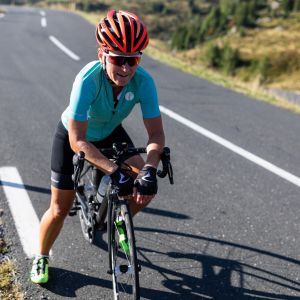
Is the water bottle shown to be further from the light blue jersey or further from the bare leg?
the light blue jersey

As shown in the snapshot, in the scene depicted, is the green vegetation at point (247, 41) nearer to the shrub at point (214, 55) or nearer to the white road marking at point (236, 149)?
the shrub at point (214, 55)

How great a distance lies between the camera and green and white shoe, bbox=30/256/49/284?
3604mm

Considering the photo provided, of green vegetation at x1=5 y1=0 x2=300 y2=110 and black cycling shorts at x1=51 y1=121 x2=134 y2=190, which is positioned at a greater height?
black cycling shorts at x1=51 y1=121 x2=134 y2=190

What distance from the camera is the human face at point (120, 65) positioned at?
10.2 ft

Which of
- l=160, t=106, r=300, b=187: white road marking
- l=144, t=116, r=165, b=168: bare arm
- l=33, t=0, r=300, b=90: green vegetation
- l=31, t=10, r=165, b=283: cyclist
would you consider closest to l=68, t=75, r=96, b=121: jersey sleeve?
l=31, t=10, r=165, b=283: cyclist

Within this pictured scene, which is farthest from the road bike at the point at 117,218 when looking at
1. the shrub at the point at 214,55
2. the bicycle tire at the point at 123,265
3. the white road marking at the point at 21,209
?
the shrub at the point at 214,55

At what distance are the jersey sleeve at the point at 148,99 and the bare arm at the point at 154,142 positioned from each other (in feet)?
0.16

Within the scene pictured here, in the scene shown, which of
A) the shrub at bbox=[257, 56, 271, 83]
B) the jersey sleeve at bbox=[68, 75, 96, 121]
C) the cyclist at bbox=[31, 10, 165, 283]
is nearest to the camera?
the cyclist at bbox=[31, 10, 165, 283]

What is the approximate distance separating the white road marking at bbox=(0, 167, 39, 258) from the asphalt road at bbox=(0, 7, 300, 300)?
70 mm

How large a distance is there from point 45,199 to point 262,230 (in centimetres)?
246

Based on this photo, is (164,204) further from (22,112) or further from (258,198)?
(22,112)

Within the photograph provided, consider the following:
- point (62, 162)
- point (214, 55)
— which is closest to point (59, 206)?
point (62, 162)

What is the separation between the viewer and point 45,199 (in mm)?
5078

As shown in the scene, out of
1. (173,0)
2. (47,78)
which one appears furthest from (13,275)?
(173,0)
